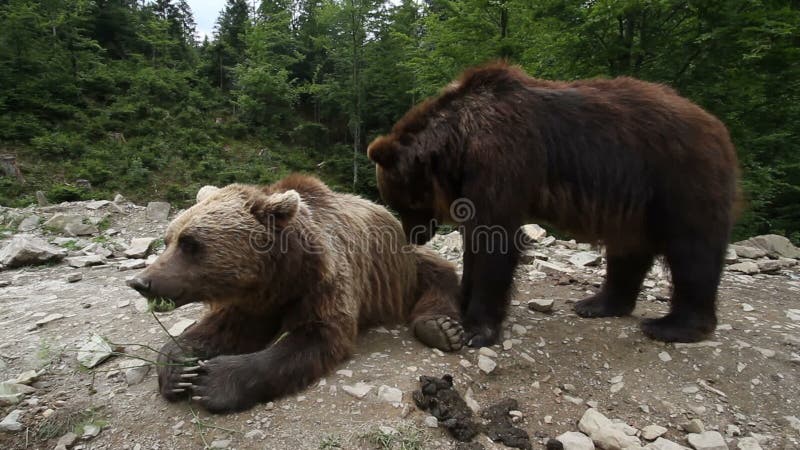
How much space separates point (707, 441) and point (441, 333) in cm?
161

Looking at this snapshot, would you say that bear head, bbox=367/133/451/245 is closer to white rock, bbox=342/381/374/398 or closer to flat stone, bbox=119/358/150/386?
white rock, bbox=342/381/374/398

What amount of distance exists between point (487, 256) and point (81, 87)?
24924 millimetres

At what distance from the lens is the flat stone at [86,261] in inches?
216

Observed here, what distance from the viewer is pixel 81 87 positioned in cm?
2145

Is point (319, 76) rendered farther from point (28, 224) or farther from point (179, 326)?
point (179, 326)

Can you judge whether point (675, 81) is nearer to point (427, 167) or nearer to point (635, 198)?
point (635, 198)

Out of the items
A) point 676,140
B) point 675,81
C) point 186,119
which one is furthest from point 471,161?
point 186,119

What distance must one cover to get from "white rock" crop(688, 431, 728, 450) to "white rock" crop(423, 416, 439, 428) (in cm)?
142

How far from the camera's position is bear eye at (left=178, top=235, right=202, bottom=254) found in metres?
2.63

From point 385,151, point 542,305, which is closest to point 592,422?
point 542,305

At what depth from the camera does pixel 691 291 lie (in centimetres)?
339

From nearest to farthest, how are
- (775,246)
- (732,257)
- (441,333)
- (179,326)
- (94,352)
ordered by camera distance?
(94,352) → (441,333) → (179,326) → (732,257) → (775,246)

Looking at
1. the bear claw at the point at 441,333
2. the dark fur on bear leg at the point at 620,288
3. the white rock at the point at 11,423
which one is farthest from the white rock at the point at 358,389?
the dark fur on bear leg at the point at 620,288

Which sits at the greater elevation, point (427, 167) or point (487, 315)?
point (427, 167)
